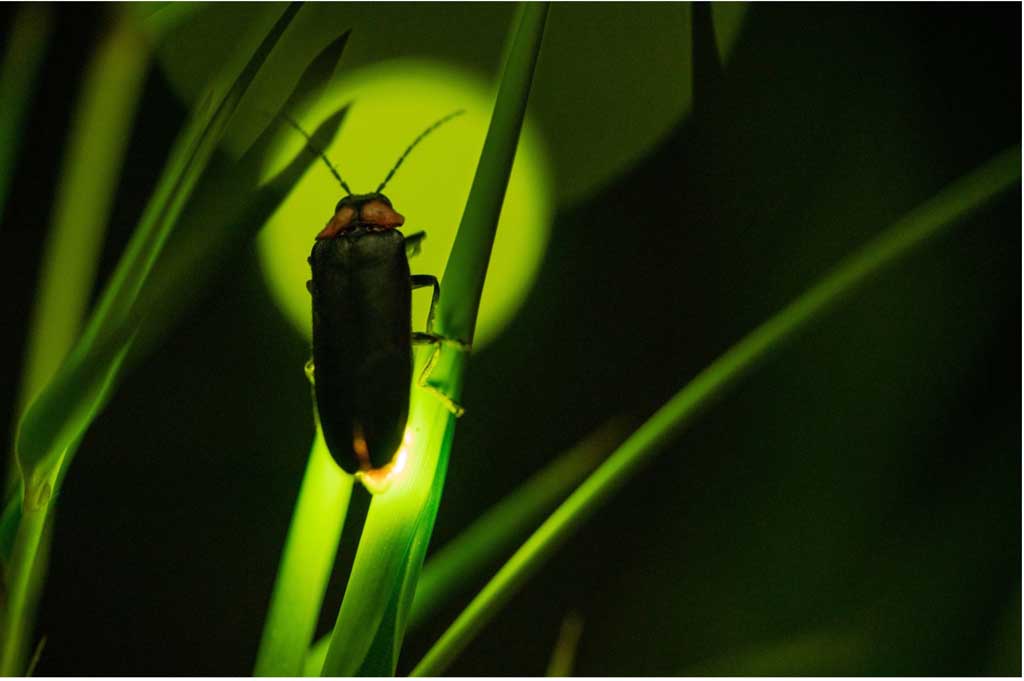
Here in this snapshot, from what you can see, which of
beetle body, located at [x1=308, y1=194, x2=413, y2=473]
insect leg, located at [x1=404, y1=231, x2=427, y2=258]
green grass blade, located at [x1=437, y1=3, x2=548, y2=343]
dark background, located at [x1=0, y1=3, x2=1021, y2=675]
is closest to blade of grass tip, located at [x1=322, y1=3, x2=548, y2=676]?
green grass blade, located at [x1=437, y1=3, x2=548, y2=343]

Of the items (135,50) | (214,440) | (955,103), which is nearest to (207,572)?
(214,440)

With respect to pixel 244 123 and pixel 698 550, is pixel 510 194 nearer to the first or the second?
pixel 244 123

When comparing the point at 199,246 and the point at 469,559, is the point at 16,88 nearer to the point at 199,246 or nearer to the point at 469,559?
the point at 199,246

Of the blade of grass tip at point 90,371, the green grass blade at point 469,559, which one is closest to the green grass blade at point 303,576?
the green grass blade at point 469,559

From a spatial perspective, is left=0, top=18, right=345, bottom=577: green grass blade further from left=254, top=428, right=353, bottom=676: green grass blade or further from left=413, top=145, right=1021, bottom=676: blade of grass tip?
left=413, top=145, right=1021, bottom=676: blade of grass tip

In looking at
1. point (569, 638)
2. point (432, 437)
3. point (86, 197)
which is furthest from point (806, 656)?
point (86, 197)

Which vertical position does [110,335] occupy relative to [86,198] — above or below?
below
